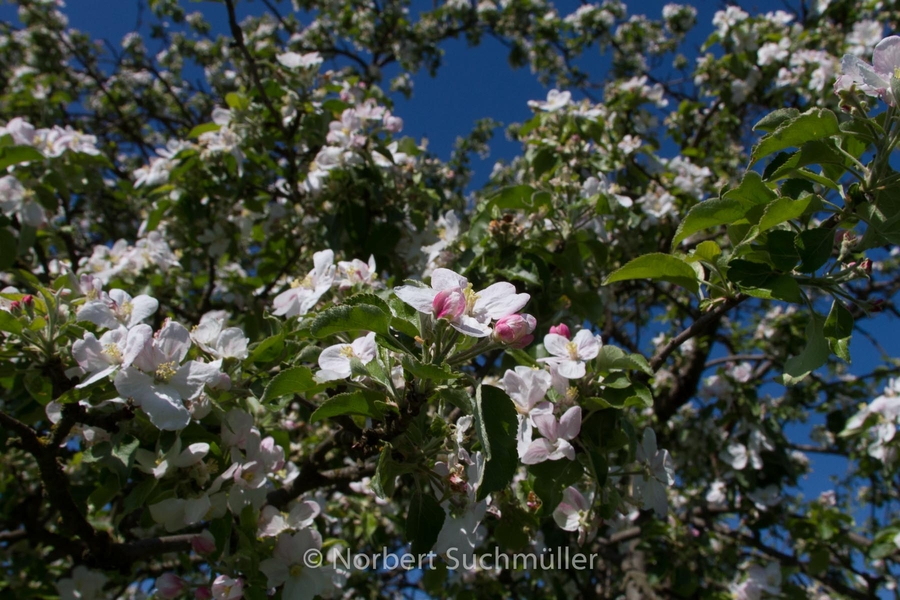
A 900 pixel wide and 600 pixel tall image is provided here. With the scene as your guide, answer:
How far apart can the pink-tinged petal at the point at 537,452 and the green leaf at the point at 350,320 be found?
42 centimetres

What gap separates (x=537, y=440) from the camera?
1358 mm

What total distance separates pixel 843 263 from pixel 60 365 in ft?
5.78

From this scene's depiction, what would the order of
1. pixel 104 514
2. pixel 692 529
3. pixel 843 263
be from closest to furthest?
pixel 843 263 < pixel 104 514 < pixel 692 529

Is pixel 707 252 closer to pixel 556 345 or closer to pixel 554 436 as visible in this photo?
pixel 556 345

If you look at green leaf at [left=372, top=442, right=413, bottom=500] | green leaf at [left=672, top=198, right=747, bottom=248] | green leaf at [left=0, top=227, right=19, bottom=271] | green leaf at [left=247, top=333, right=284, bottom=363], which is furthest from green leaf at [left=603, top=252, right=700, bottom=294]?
green leaf at [left=0, top=227, right=19, bottom=271]

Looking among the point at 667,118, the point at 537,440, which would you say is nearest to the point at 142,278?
the point at 537,440

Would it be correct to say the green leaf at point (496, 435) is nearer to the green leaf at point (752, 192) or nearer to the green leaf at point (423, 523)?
the green leaf at point (423, 523)

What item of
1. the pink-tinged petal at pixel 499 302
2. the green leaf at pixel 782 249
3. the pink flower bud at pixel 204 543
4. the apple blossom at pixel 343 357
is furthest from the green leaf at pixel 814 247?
the pink flower bud at pixel 204 543

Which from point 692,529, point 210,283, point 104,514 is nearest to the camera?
point 210,283

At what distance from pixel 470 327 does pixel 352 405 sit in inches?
11.5

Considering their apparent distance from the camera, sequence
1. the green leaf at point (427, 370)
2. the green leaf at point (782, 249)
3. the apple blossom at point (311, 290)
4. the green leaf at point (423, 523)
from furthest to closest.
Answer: the apple blossom at point (311, 290)
the green leaf at point (423, 523)
the green leaf at point (782, 249)
the green leaf at point (427, 370)

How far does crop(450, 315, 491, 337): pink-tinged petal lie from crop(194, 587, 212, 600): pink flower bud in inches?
39.7

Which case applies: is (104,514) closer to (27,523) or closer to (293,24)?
(27,523)

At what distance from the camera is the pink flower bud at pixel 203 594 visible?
154cm
